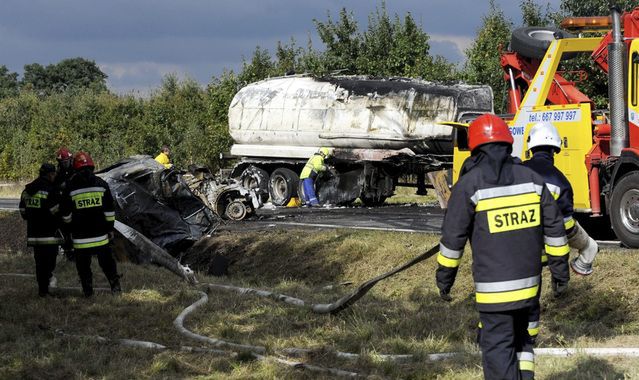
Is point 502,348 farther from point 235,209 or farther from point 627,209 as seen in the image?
point 235,209

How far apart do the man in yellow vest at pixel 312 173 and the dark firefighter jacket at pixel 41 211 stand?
12055 mm

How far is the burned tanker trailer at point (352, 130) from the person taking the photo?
889 inches

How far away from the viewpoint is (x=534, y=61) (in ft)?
49.2

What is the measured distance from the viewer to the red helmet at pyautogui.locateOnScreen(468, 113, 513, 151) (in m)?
5.45

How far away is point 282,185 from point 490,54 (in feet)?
24.7

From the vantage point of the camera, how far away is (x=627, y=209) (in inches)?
477

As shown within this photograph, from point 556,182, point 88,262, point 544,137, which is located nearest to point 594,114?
point 544,137

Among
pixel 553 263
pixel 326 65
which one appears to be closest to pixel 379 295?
pixel 553 263

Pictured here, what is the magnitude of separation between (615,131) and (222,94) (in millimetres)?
25645

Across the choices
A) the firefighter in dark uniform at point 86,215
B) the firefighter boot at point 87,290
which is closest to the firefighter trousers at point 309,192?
the firefighter in dark uniform at point 86,215

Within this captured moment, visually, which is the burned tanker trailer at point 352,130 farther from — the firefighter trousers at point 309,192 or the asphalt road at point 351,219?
the asphalt road at point 351,219

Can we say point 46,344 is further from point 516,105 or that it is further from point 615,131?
point 516,105

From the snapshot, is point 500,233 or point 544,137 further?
point 544,137

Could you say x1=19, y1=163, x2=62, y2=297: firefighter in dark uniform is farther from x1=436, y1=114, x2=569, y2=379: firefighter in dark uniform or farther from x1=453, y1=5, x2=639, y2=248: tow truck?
x1=436, y1=114, x2=569, y2=379: firefighter in dark uniform
